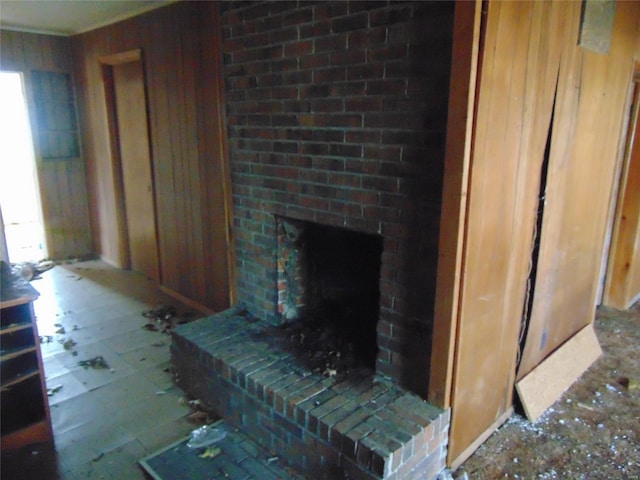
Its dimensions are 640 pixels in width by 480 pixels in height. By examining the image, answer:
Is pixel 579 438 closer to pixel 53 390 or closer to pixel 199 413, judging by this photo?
pixel 199 413

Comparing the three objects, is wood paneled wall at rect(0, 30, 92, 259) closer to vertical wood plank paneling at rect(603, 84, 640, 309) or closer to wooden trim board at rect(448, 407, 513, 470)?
wooden trim board at rect(448, 407, 513, 470)

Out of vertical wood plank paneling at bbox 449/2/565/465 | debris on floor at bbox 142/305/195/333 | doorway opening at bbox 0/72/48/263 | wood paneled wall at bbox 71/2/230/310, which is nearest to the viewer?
vertical wood plank paneling at bbox 449/2/565/465

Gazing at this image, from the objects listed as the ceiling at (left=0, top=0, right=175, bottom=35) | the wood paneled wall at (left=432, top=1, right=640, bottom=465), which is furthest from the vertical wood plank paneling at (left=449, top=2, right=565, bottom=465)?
the ceiling at (left=0, top=0, right=175, bottom=35)

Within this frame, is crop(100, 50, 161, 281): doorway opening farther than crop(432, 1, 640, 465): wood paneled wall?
Yes

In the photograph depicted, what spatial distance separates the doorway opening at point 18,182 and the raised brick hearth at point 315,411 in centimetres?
321

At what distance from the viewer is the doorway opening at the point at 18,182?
4.85m

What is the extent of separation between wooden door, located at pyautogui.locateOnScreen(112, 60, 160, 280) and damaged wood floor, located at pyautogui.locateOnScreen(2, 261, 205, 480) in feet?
1.21

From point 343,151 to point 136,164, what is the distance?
293 cm

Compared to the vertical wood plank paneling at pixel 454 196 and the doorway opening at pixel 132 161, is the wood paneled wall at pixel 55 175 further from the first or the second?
the vertical wood plank paneling at pixel 454 196

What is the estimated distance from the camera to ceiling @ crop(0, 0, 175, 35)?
3.70m

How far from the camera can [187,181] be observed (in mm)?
3686

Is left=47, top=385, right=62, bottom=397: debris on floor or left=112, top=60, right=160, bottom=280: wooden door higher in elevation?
left=112, top=60, right=160, bottom=280: wooden door

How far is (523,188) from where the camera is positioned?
2.15 m

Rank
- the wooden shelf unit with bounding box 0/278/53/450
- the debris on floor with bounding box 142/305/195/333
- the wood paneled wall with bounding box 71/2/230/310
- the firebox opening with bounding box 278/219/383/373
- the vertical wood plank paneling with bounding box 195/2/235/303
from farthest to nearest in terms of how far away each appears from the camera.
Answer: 1. the debris on floor with bounding box 142/305/195/333
2. the wood paneled wall with bounding box 71/2/230/310
3. the vertical wood plank paneling with bounding box 195/2/235/303
4. the firebox opening with bounding box 278/219/383/373
5. the wooden shelf unit with bounding box 0/278/53/450
